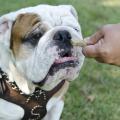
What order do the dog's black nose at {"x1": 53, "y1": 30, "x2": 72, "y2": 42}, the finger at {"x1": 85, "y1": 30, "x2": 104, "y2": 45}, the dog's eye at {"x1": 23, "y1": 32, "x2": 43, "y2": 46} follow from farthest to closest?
Answer: the dog's eye at {"x1": 23, "y1": 32, "x2": 43, "y2": 46} < the dog's black nose at {"x1": 53, "y1": 30, "x2": 72, "y2": 42} < the finger at {"x1": 85, "y1": 30, "x2": 104, "y2": 45}

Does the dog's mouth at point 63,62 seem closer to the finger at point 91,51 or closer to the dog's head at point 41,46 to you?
the dog's head at point 41,46

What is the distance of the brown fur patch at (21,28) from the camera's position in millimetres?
2992

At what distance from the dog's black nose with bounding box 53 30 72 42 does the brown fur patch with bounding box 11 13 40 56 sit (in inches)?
7.3

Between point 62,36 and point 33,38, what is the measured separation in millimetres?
216

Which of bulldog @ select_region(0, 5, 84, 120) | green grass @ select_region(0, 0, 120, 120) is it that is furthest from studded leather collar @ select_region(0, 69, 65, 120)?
green grass @ select_region(0, 0, 120, 120)

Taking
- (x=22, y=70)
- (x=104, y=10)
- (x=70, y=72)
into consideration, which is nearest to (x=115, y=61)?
(x=70, y=72)

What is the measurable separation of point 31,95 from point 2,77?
0.74 feet

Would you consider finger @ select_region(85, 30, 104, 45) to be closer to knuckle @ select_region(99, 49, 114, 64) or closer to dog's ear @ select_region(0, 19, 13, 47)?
knuckle @ select_region(99, 49, 114, 64)

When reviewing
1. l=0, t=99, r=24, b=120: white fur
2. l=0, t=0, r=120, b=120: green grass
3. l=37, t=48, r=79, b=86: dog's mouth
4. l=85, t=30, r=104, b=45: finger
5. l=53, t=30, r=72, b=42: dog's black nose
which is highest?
l=85, t=30, r=104, b=45: finger

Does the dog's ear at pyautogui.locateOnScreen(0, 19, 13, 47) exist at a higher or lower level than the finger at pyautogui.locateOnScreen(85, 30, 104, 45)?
lower

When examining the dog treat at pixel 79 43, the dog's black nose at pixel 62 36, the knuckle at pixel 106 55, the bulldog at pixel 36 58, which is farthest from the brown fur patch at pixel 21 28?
the knuckle at pixel 106 55

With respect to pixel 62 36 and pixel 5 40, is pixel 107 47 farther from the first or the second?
pixel 5 40

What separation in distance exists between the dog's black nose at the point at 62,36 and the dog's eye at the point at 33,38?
0.14 metres

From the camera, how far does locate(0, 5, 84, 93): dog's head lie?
287 cm
